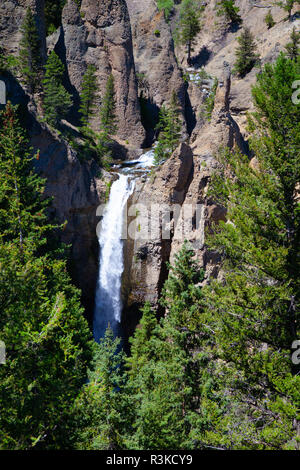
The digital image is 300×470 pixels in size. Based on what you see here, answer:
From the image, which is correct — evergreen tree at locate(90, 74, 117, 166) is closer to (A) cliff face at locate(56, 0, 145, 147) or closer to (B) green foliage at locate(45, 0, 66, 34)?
(A) cliff face at locate(56, 0, 145, 147)

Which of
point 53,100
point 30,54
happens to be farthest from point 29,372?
point 30,54

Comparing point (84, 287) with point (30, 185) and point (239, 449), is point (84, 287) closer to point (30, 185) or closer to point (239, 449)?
point (30, 185)

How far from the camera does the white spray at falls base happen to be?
1150 inches

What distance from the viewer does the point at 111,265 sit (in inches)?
1171

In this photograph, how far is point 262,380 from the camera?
30.3 ft

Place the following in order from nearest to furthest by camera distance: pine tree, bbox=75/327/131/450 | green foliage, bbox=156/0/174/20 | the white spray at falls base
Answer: pine tree, bbox=75/327/131/450 < the white spray at falls base < green foliage, bbox=156/0/174/20

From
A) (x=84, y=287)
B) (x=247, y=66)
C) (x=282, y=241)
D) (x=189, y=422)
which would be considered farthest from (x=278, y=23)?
(x=189, y=422)

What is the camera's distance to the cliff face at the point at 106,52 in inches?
1651

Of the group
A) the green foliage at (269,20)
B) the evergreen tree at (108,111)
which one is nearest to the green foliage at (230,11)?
the green foliage at (269,20)

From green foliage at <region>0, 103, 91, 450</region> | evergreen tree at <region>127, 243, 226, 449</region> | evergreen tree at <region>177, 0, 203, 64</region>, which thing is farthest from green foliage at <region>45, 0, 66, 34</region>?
green foliage at <region>0, 103, 91, 450</region>

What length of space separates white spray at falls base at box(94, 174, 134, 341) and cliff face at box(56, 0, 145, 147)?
48.1ft

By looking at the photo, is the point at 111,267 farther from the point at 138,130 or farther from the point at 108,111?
the point at 138,130

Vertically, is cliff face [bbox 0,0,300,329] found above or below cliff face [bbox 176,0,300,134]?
below

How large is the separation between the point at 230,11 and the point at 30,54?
146ft
